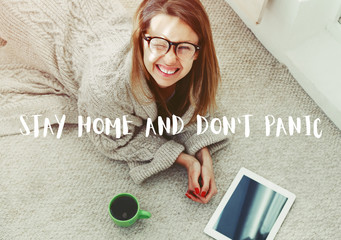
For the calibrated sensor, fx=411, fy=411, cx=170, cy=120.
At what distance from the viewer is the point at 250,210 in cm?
131

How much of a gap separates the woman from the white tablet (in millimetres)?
83

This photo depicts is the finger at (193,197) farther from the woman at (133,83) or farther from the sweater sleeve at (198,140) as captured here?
the sweater sleeve at (198,140)

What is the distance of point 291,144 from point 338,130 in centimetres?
19

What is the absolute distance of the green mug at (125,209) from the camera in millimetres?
1215

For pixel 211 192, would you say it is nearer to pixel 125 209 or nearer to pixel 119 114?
pixel 125 209

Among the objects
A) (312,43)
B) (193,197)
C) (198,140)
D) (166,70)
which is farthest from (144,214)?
(312,43)

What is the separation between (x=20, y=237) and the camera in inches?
51.3

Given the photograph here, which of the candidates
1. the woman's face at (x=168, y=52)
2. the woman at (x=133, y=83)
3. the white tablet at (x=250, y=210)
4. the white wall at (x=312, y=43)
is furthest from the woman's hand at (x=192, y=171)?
the white wall at (x=312, y=43)

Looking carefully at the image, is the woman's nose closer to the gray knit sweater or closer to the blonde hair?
the blonde hair

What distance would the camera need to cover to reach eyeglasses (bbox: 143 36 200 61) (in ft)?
3.23

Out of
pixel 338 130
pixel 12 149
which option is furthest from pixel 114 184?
pixel 338 130

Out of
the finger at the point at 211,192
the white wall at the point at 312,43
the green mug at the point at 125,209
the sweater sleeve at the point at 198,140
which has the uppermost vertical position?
the white wall at the point at 312,43

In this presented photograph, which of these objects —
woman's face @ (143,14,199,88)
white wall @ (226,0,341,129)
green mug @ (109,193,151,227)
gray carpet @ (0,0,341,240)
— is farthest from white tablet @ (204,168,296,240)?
woman's face @ (143,14,199,88)

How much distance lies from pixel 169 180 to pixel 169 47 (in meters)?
0.55
